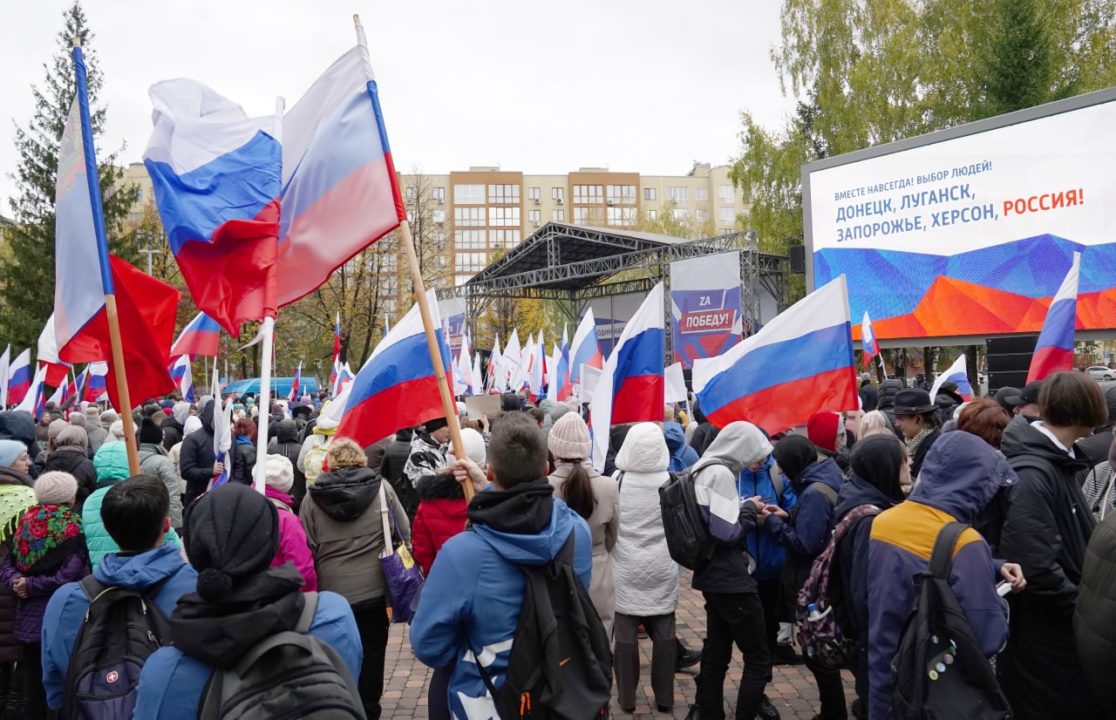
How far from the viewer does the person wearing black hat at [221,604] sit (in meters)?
1.92

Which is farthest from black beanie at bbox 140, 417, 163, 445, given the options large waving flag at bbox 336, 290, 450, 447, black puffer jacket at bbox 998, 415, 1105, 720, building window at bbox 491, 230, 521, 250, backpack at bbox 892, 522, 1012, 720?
building window at bbox 491, 230, 521, 250

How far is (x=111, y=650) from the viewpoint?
270 cm

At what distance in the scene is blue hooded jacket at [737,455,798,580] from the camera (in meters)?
4.98

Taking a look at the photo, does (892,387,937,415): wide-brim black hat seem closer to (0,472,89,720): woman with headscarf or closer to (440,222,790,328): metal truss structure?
(0,472,89,720): woman with headscarf

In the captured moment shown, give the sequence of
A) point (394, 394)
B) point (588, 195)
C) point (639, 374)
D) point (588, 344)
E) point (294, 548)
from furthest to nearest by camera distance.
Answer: point (588, 195), point (588, 344), point (639, 374), point (394, 394), point (294, 548)

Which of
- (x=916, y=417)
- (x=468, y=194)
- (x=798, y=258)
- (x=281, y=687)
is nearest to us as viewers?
(x=281, y=687)

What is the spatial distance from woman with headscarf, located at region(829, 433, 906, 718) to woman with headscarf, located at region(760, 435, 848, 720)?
0.54 metres

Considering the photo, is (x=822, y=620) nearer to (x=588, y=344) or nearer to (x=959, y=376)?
(x=588, y=344)

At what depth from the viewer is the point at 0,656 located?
4.21 metres

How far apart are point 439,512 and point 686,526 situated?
1.39 m

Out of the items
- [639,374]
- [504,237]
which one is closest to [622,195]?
[504,237]

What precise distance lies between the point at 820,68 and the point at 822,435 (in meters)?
30.0

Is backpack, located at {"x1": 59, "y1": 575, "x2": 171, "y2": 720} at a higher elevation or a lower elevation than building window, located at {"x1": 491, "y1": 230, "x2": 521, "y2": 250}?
lower

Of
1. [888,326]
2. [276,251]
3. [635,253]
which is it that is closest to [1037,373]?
[276,251]
